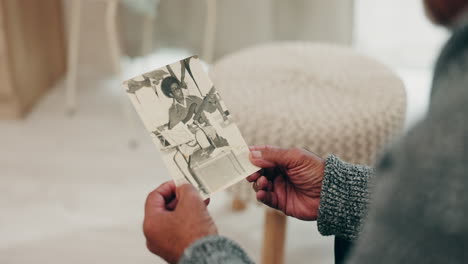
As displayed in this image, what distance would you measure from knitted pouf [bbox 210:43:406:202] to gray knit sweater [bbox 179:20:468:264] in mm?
698

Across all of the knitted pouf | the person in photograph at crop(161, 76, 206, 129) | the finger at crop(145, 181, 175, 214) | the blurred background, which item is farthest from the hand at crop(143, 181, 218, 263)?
the blurred background

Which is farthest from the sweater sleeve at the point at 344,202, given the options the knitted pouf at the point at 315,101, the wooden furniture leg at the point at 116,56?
the wooden furniture leg at the point at 116,56

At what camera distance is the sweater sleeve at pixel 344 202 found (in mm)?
853

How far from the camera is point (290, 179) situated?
0.93 m

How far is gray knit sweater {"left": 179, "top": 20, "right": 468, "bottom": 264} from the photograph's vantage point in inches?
16.9

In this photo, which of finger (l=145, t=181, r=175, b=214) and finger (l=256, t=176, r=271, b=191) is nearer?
finger (l=145, t=181, r=175, b=214)

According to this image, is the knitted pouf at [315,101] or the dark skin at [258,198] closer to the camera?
the dark skin at [258,198]

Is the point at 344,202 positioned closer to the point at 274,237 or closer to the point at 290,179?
the point at 290,179

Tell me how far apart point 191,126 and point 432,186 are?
0.50 metres

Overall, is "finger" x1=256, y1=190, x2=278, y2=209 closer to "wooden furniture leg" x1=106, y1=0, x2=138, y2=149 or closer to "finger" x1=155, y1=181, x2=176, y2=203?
"finger" x1=155, y1=181, x2=176, y2=203

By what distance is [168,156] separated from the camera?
2.79 feet

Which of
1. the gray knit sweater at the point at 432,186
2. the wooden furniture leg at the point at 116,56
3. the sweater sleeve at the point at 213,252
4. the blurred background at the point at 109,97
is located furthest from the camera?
the wooden furniture leg at the point at 116,56

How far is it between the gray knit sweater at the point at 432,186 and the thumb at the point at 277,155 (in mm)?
408

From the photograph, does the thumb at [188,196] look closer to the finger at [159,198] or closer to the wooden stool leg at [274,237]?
the finger at [159,198]
